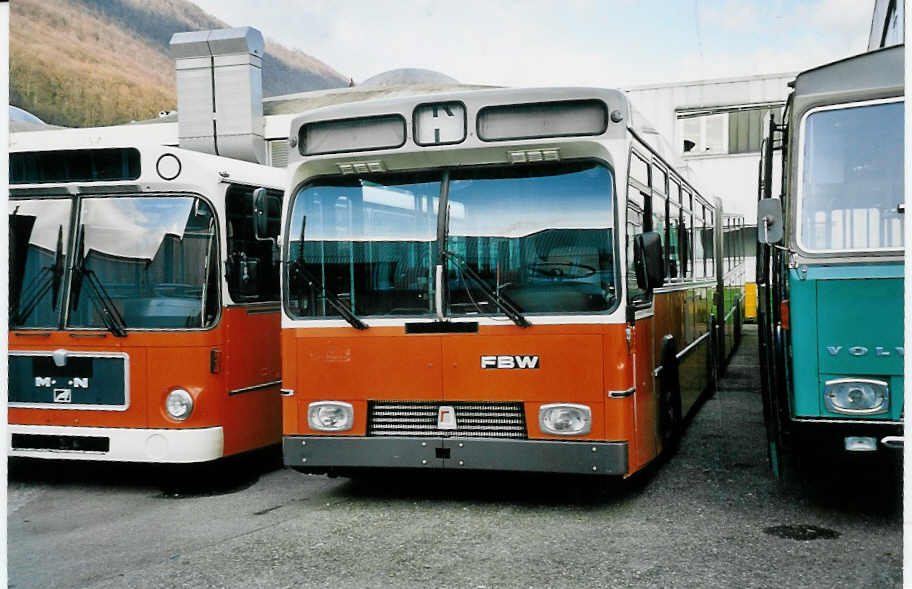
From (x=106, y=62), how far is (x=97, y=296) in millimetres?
2543

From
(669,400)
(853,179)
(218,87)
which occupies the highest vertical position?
(218,87)

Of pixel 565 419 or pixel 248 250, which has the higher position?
pixel 248 250

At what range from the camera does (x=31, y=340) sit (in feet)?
24.0

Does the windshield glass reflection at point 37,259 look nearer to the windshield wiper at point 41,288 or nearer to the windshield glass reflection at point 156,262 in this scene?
the windshield wiper at point 41,288

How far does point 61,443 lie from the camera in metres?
7.25

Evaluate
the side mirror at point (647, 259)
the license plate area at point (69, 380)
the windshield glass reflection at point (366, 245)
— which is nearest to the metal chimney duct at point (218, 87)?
the license plate area at point (69, 380)

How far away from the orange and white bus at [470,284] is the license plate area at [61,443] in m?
1.57

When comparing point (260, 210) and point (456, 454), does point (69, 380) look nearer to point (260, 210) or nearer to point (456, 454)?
point (260, 210)

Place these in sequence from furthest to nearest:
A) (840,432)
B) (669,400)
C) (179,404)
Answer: (669,400) → (179,404) → (840,432)

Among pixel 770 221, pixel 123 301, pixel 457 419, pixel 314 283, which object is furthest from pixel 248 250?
pixel 770 221

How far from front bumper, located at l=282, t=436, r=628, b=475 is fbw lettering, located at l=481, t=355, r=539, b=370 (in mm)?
462

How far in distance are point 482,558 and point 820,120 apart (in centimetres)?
316

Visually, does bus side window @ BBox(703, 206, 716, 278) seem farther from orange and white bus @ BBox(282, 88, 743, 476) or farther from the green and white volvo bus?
the green and white volvo bus

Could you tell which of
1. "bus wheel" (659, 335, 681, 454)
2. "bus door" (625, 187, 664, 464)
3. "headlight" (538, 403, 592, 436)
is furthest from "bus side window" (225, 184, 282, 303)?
"bus wheel" (659, 335, 681, 454)
